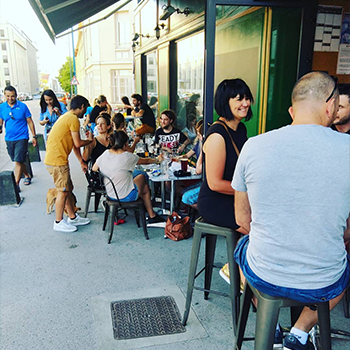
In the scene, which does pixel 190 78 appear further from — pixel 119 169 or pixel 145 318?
pixel 145 318

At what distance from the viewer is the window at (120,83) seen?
26750 millimetres

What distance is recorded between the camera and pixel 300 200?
61.7 inches

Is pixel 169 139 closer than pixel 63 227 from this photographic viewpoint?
No

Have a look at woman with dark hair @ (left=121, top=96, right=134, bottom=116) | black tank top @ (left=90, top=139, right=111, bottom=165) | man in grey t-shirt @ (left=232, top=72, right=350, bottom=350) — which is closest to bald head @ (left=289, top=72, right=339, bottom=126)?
man in grey t-shirt @ (left=232, top=72, right=350, bottom=350)

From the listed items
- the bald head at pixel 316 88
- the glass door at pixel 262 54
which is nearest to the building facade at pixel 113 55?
the glass door at pixel 262 54

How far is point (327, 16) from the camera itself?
14.4ft

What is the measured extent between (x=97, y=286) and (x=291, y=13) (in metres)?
3.89

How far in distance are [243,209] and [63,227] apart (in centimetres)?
340

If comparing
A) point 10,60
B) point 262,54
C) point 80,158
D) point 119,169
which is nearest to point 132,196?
point 119,169

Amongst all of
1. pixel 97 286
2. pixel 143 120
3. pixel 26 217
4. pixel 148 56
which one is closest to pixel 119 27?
pixel 148 56

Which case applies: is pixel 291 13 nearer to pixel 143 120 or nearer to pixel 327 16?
pixel 327 16

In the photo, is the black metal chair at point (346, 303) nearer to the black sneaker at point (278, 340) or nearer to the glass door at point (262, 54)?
the black sneaker at point (278, 340)

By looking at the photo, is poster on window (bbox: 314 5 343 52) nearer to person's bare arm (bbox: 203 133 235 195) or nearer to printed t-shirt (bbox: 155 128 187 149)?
printed t-shirt (bbox: 155 128 187 149)

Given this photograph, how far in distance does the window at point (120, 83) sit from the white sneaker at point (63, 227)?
23.1m
